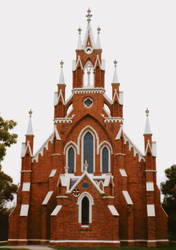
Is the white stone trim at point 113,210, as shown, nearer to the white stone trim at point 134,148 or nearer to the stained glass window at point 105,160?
the stained glass window at point 105,160

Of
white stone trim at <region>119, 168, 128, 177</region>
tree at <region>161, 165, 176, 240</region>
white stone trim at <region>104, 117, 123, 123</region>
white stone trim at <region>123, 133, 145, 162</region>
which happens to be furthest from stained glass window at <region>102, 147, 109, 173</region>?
tree at <region>161, 165, 176, 240</region>

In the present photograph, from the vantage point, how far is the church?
120 ft

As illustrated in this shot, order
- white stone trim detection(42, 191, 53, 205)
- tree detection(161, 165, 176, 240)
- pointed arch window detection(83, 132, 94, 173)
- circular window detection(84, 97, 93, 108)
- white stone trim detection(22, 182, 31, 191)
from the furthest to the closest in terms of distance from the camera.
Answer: tree detection(161, 165, 176, 240), circular window detection(84, 97, 93, 108), pointed arch window detection(83, 132, 94, 173), white stone trim detection(22, 182, 31, 191), white stone trim detection(42, 191, 53, 205)

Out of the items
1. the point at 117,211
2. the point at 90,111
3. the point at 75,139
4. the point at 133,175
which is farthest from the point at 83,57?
the point at 117,211

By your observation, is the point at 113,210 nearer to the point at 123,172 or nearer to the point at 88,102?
the point at 123,172

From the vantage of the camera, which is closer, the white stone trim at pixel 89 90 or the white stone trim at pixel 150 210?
the white stone trim at pixel 150 210

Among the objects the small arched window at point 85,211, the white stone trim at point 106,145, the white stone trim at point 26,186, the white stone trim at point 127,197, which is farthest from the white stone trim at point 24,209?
the white stone trim at point 127,197

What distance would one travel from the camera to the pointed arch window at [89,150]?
137 ft

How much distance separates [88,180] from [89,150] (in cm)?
557

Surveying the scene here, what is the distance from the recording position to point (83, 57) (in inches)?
1815

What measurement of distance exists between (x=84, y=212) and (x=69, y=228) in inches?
82.9

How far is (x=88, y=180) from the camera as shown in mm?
37281

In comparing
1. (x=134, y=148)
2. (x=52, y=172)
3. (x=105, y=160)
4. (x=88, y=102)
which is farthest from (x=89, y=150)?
(x=88, y=102)

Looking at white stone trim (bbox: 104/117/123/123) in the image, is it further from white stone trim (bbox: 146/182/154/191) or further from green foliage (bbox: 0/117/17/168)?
green foliage (bbox: 0/117/17/168)
